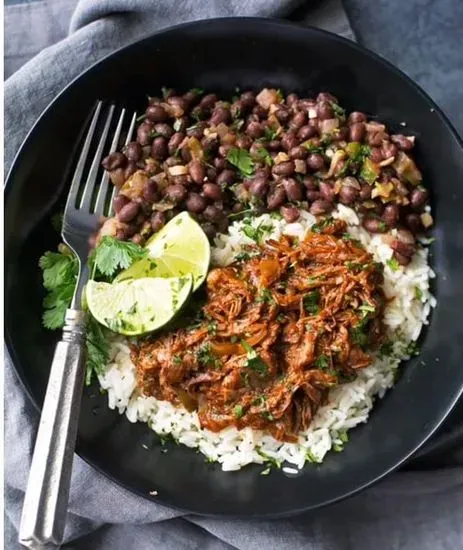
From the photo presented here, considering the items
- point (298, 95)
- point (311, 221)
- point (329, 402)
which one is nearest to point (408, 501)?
point (329, 402)

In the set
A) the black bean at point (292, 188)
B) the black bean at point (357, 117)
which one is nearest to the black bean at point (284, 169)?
the black bean at point (292, 188)

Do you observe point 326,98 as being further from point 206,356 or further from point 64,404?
point 64,404

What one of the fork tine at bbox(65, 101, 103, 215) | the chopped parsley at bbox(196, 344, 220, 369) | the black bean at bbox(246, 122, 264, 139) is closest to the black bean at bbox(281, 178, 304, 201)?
the black bean at bbox(246, 122, 264, 139)

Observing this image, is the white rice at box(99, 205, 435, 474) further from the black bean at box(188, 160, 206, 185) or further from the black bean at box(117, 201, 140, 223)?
the black bean at box(117, 201, 140, 223)

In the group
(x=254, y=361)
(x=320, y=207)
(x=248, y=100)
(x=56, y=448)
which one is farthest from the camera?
(x=248, y=100)

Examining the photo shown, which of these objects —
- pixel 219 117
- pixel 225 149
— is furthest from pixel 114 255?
pixel 219 117

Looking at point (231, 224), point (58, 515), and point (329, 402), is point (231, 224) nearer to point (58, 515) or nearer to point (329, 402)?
point (329, 402)

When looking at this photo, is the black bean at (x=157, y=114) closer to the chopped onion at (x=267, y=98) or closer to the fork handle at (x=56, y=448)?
the chopped onion at (x=267, y=98)
